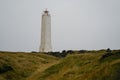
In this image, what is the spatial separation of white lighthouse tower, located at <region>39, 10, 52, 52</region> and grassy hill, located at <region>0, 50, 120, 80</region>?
142 feet

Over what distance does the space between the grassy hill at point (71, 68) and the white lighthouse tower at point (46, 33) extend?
43.2 m

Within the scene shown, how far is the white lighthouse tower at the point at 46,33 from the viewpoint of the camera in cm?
12612

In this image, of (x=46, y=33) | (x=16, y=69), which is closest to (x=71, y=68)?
(x=16, y=69)

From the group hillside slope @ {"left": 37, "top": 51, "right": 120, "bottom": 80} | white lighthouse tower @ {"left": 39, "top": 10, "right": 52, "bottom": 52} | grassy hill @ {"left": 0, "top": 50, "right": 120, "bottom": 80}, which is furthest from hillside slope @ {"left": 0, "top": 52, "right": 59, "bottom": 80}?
white lighthouse tower @ {"left": 39, "top": 10, "right": 52, "bottom": 52}

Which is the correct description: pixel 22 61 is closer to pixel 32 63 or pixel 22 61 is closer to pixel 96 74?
pixel 32 63

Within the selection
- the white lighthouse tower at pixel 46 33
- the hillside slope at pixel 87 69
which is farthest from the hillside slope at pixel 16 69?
the white lighthouse tower at pixel 46 33

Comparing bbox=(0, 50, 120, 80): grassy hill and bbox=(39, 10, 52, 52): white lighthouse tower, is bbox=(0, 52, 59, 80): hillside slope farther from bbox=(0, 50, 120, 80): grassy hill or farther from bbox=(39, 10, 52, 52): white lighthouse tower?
bbox=(39, 10, 52, 52): white lighthouse tower

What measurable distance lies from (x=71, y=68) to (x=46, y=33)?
228 feet

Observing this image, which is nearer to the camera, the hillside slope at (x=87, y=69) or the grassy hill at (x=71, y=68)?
the hillside slope at (x=87, y=69)

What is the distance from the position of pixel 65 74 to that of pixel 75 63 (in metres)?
8.74

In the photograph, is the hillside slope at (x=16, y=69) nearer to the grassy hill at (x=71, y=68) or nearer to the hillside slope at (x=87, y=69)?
the grassy hill at (x=71, y=68)

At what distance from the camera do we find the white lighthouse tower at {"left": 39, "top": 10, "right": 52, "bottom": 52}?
12612cm

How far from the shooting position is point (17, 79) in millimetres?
61156

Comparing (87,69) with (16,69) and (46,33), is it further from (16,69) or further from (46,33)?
(46,33)
